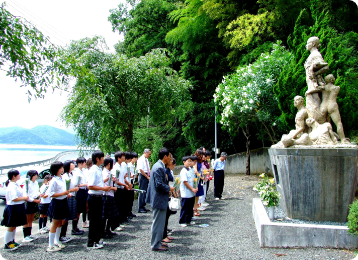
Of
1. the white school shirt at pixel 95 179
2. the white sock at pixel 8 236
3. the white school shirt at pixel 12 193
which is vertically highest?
the white school shirt at pixel 95 179

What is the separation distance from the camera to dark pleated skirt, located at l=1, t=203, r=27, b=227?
5402 mm

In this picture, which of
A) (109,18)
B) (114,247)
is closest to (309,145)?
(114,247)

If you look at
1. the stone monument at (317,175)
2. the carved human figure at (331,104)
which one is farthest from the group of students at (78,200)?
the carved human figure at (331,104)

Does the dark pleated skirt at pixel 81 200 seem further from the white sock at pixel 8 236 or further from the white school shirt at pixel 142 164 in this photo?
the white school shirt at pixel 142 164

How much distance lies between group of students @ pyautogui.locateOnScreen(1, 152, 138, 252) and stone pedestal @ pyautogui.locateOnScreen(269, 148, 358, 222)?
12.3ft

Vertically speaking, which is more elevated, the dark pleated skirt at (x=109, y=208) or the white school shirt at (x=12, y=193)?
the white school shirt at (x=12, y=193)

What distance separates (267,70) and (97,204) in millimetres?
9468

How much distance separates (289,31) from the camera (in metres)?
15.4

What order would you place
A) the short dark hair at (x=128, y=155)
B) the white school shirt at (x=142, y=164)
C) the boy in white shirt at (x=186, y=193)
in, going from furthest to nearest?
the white school shirt at (x=142, y=164) → the short dark hair at (x=128, y=155) → the boy in white shirt at (x=186, y=193)

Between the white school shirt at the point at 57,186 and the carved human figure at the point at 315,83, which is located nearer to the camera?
the white school shirt at the point at 57,186

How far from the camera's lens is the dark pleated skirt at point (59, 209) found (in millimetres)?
5363

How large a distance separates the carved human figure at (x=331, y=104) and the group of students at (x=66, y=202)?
5.06 m

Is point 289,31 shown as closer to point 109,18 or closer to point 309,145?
point 309,145

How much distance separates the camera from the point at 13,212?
5.46 metres
